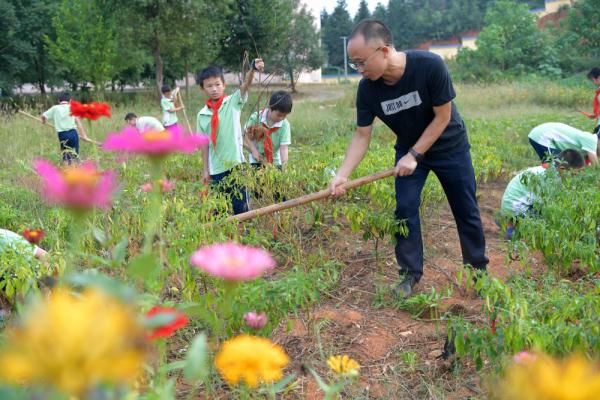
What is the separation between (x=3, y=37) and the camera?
66.9 ft

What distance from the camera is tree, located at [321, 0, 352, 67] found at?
2355 inches

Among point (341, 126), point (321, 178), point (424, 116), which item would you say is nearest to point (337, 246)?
point (321, 178)

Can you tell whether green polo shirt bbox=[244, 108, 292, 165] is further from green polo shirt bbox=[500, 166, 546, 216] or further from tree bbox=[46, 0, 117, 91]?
tree bbox=[46, 0, 117, 91]

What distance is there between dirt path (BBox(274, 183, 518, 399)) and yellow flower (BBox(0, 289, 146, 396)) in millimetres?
1663

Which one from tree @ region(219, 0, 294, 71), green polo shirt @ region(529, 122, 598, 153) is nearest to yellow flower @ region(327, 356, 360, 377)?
green polo shirt @ region(529, 122, 598, 153)

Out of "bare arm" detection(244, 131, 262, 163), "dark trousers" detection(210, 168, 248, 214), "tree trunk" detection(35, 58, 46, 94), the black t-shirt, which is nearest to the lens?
the black t-shirt

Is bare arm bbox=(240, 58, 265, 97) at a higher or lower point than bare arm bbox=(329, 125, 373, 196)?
higher

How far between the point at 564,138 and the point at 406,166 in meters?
2.61

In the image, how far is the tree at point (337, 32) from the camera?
59812mm

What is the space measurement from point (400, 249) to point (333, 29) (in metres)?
60.1

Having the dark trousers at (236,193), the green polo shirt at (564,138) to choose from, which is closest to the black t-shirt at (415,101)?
the dark trousers at (236,193)

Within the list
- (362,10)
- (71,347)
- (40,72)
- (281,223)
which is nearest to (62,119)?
(281,223)

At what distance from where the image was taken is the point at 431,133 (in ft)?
9.86

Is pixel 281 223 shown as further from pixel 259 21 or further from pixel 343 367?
pixel 259 21
